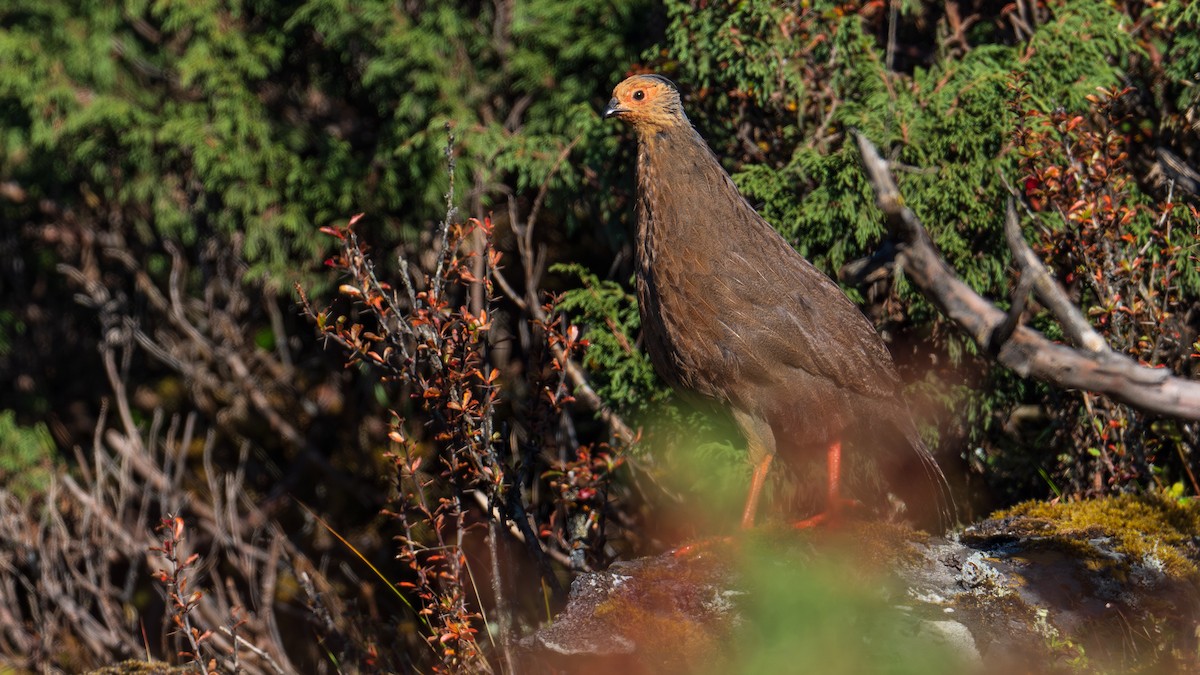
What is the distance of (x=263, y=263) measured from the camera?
6469 millimetres

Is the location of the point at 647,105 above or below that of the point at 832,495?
above

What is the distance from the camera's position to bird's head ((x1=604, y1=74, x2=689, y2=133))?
4.26m

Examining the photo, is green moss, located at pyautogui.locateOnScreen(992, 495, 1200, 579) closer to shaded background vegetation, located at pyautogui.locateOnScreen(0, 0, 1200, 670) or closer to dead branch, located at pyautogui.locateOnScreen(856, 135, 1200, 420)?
shaded background vegetation, located at pyautogui.locateOnScreen(0, 0, 1200, 670)

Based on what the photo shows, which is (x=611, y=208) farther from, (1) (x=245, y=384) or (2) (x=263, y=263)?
(1) (x=245, y=384)

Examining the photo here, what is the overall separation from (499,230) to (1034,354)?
4469 mm

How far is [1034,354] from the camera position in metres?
2.57

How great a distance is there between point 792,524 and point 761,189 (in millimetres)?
1520

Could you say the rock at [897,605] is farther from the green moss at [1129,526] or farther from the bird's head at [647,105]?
the bird's head at [647,105]

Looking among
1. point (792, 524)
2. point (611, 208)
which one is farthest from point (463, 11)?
point (792, 524)

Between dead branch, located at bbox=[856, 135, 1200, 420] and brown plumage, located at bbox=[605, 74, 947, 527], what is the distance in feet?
4.46

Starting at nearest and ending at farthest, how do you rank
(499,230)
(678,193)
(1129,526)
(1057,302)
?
(1057,302), (1129,526), (678,193), (499,230)

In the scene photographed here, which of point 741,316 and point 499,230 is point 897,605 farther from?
point 499,230

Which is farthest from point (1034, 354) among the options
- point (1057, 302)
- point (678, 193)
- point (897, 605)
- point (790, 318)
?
point (678, 193)

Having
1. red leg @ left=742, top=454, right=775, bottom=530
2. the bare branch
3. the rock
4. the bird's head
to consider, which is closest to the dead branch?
the bare branch
